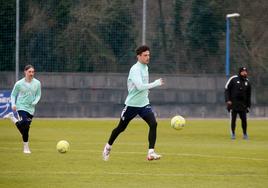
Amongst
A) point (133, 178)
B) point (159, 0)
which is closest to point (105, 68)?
point (159, 0)

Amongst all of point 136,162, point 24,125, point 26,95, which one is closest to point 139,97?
point 136,162

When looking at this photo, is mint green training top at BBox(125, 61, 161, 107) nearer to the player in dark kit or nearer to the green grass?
the green grass

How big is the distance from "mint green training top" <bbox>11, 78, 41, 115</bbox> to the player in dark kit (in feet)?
28.6

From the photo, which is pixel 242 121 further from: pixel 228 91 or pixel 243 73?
pixel 243 73

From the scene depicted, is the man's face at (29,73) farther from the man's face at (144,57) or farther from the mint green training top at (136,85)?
the man's face at (144,57)

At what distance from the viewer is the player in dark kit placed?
2664 centimetres

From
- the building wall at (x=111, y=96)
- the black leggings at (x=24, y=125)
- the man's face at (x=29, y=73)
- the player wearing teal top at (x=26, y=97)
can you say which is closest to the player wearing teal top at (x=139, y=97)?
the black leggings at (x=24, y=125)

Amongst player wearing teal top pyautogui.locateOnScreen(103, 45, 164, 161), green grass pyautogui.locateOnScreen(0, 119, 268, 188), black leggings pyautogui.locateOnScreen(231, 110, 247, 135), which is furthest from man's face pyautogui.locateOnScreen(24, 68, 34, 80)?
black leggings pyautogui.locateOnScreen(231, 110, 247, 135)

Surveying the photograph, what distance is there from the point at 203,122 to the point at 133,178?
24.1 m

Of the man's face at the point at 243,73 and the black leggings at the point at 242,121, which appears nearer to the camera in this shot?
the black leggings at the point at 242,121

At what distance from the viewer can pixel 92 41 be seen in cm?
4147

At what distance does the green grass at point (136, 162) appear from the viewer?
1312 centimetres

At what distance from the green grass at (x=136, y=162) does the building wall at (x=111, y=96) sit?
10.0 metres

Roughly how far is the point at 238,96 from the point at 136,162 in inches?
420
